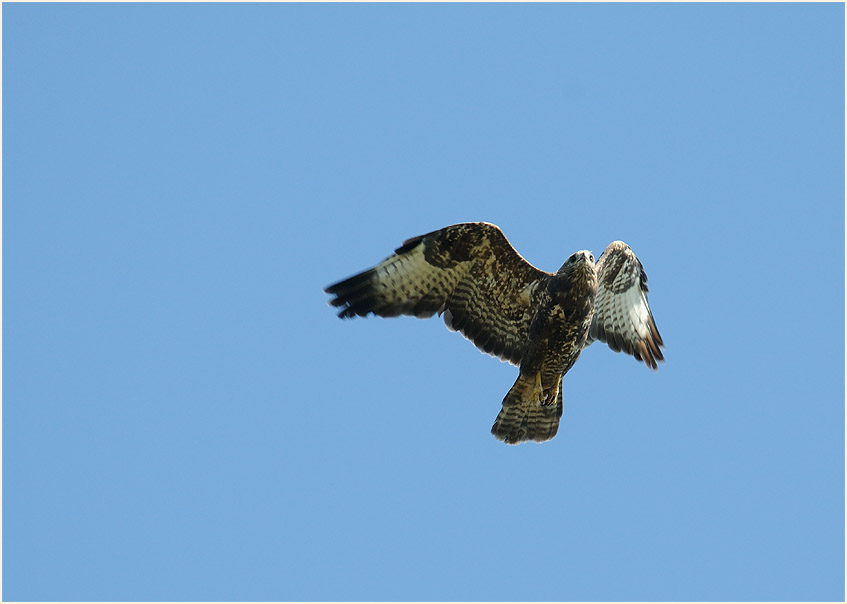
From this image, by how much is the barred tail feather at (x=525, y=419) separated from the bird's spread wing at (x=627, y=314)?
2.80 feet

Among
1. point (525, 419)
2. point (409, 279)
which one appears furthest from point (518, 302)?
point (525, 419)

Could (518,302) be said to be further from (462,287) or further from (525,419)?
(525,419)

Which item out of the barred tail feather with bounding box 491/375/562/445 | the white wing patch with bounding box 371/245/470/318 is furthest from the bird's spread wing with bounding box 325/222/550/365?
the barred tail feather with bounding box 491/375/562/445

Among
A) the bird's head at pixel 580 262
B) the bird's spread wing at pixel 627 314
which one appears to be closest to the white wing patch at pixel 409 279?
the bird's head at pixel 580 262

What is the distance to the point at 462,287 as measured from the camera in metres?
11.6

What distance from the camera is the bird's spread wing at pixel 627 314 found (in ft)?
39.4

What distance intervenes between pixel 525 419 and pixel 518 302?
1.25m

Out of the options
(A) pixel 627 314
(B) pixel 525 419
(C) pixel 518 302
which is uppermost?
(A) pixel 627 314

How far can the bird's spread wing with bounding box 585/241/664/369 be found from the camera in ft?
39.4

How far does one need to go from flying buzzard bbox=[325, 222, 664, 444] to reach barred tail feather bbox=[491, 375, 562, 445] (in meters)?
0.01

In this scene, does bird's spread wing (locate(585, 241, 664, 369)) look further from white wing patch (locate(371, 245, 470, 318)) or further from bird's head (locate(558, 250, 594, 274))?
white wing patch (locate(371, 245, 470, 318))

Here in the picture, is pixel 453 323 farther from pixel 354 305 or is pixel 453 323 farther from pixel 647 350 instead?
pixel 647 350

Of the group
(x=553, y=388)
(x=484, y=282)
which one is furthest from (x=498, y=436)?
(x=484, y=282)

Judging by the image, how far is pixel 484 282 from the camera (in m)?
11.6
